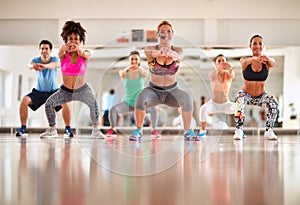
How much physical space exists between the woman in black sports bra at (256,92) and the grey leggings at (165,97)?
88cm

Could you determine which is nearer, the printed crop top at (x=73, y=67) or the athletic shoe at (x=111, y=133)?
the printed crop top at (x=73, y=67)

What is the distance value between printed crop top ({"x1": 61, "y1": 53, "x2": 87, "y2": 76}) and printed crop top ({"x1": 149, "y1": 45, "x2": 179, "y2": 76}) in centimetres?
80

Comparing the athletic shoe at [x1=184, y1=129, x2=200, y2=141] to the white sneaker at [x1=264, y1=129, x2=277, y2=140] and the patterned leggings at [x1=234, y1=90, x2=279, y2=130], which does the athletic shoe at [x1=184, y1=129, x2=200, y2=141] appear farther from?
the white sneaker at [x1=264, y1=129, x2=277, y2=140]

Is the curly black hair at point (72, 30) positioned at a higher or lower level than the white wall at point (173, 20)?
lower

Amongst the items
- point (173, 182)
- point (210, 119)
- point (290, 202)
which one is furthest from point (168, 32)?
point (290, 202)

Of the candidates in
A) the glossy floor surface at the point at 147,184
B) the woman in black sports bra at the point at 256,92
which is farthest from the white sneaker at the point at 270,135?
the glossy floor surface at the point at 147,184

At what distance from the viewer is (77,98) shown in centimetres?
378

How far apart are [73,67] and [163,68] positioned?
112 cm

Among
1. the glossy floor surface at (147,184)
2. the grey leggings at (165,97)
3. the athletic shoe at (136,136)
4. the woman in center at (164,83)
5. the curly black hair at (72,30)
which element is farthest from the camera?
the curly black hair at (72,30)

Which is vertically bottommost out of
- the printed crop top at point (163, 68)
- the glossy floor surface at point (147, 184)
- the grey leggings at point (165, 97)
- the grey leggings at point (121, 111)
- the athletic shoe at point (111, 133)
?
the athletic shoe at point (111, 133)

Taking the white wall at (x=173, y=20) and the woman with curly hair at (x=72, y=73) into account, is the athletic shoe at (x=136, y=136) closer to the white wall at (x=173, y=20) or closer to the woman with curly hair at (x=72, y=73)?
the woman with curly hair at (x=72, y=73)

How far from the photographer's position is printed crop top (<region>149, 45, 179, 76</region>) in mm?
3068

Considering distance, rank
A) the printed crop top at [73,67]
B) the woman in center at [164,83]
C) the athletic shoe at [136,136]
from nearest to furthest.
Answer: the woman in center at [164,83] < the athletic shoe at [136,136] < the printed crop top at [73,67]

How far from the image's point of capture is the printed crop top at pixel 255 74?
14.1ft
